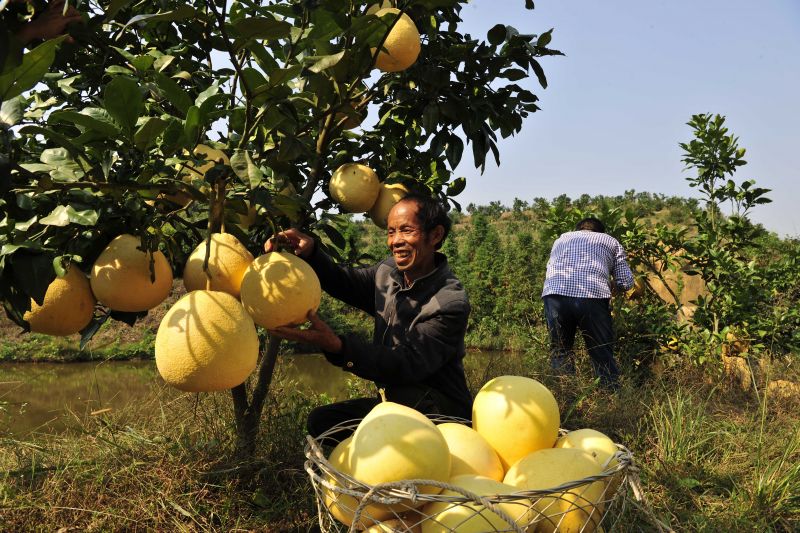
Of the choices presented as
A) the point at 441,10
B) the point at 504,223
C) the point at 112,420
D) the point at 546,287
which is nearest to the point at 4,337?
the point at 112,420

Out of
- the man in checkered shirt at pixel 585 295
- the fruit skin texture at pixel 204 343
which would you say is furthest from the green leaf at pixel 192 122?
the man in checkered shirt at pixel 585 295

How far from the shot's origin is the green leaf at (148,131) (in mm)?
1055

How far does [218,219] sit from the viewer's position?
1285 millimetres

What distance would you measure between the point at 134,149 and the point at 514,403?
3.27ft

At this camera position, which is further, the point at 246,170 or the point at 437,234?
the point at 437,234

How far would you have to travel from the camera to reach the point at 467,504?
1099 mm

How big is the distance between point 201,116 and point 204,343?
0.42m

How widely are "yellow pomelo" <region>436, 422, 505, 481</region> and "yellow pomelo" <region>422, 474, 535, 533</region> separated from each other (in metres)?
0.11

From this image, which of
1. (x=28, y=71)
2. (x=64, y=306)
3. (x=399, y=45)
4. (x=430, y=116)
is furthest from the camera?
(x=430, y=116)

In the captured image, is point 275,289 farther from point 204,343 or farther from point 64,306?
point 64,306

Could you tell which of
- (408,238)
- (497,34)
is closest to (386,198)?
(408,238)

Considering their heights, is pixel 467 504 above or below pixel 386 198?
below

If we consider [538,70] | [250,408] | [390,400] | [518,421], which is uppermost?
[538,70]

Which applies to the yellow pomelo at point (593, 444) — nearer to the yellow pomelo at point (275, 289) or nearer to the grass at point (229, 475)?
the grass at point (229, 475)
